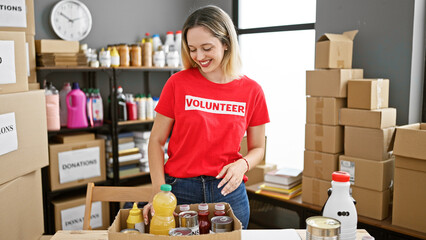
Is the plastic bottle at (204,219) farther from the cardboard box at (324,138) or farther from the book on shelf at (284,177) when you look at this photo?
the book on shelf at (284,177)

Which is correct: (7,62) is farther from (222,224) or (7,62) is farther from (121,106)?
(121,106)

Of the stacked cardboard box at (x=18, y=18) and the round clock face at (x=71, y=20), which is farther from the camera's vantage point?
the round clock face at (x=71, y=20)

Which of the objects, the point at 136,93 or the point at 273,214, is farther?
the point at 136,93

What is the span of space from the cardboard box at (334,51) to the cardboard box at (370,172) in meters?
0.62

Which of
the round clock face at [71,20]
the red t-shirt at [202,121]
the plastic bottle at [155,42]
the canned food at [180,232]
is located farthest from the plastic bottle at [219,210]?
the plastic bottle at [155,42]

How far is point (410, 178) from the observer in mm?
2176

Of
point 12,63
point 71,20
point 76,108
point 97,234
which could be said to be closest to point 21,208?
point 97,234

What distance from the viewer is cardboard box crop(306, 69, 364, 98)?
8.18ft

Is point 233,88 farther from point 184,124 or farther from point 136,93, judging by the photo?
point 136,93

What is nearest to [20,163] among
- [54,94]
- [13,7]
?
[13,7]

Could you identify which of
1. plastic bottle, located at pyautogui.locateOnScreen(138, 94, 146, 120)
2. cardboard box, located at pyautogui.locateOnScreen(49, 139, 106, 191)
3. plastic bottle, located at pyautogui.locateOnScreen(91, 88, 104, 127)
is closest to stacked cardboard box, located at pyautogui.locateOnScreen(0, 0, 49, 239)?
cardboard box, located at pyautogui.locateOnScreen(49, 139, 106, 191)

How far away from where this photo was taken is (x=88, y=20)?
334cm

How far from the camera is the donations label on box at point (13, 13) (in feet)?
7.64

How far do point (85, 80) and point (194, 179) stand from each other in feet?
7.54
